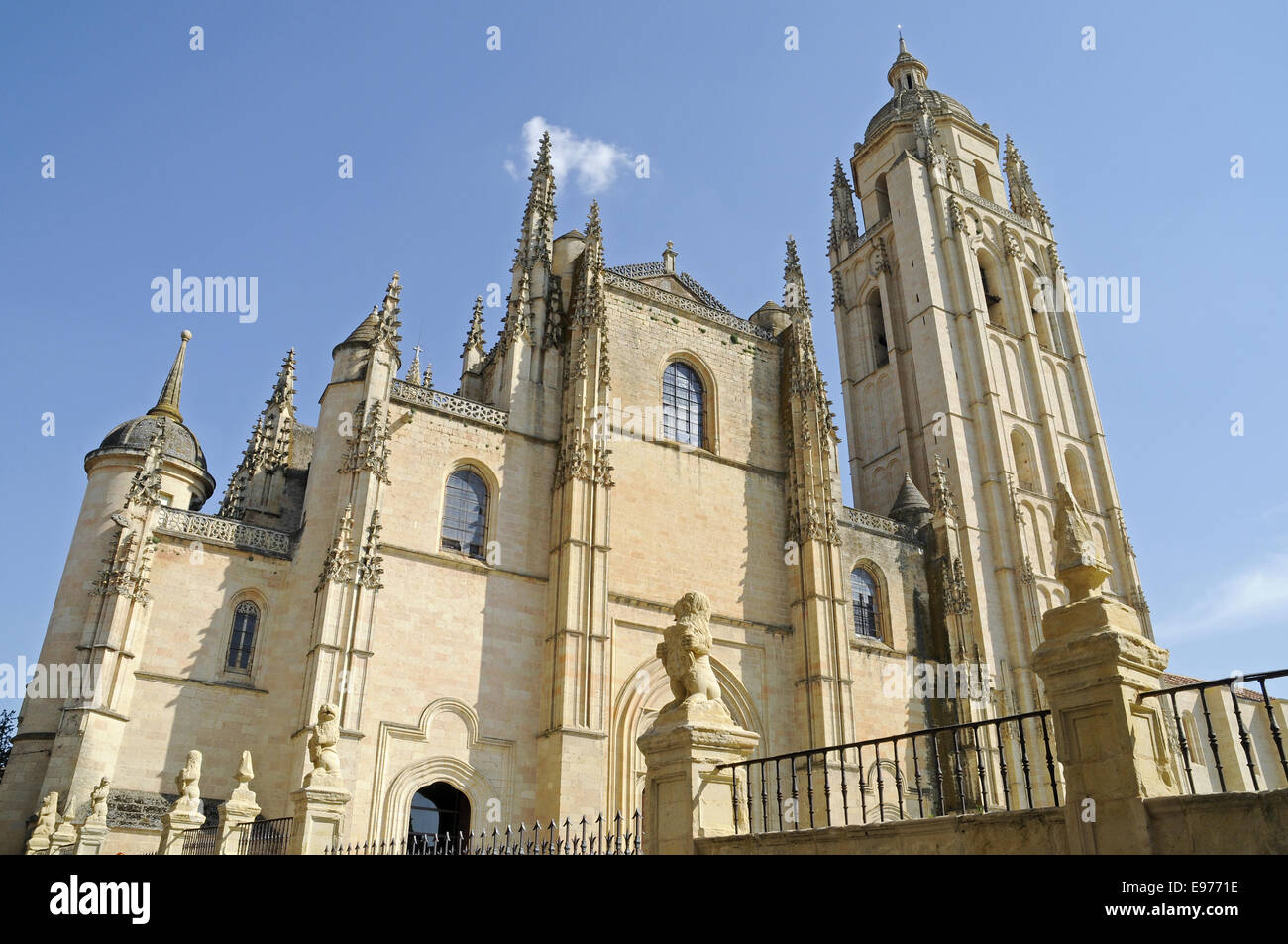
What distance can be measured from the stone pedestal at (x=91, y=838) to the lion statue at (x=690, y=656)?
35.6ft

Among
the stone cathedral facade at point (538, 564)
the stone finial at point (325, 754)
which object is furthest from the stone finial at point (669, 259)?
the stone finial at point (325, 754)

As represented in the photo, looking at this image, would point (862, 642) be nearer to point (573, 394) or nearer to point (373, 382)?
point (573, 394)

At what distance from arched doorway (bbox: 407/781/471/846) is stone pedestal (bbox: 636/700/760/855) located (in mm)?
10404

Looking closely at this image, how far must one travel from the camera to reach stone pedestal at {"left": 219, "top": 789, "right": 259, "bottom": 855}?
1347 cm

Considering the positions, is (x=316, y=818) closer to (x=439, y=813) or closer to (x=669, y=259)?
(x=439, y=813)

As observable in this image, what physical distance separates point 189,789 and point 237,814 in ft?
3.88

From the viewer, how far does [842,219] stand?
41125 mm

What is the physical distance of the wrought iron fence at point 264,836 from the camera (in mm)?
13570

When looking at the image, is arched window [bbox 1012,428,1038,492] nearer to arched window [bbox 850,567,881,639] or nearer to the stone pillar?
arched window [bbox 850,567,881,639]

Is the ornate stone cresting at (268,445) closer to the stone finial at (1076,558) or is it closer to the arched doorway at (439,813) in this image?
the arched doorway at (439,813)

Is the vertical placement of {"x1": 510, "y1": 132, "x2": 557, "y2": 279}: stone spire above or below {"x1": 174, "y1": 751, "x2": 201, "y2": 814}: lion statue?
above

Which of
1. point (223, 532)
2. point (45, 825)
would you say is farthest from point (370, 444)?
point (45, 825)

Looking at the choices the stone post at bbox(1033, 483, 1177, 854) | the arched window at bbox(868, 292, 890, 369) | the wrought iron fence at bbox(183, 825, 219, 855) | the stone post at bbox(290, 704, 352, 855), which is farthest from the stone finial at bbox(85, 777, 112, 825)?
the arched window at bbox(868, 292, 890, 369)
